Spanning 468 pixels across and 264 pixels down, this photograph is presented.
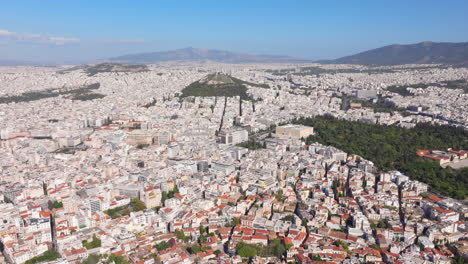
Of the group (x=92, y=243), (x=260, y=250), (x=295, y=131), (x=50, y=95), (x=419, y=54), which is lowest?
(x=260, y=250)

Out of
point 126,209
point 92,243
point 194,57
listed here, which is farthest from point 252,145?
point 194,57

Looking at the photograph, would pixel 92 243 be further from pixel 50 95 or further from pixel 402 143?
pixel 50 95

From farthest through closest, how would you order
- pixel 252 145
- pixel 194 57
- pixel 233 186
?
pixel 194 57
pixel 252 145
pixel 233 186

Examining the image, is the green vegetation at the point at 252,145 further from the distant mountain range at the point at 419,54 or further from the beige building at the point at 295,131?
the distant mountain range at the point at 419,54

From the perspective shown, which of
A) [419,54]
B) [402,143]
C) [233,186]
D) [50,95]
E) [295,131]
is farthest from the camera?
[419,54]

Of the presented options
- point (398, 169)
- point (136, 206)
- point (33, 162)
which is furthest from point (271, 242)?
point (33, 162)

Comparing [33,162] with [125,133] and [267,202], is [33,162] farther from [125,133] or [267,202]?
[267,202]

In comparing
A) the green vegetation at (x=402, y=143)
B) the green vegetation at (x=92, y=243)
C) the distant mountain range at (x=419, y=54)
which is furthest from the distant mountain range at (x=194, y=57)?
the green vegetation at (x=92, y=243)
